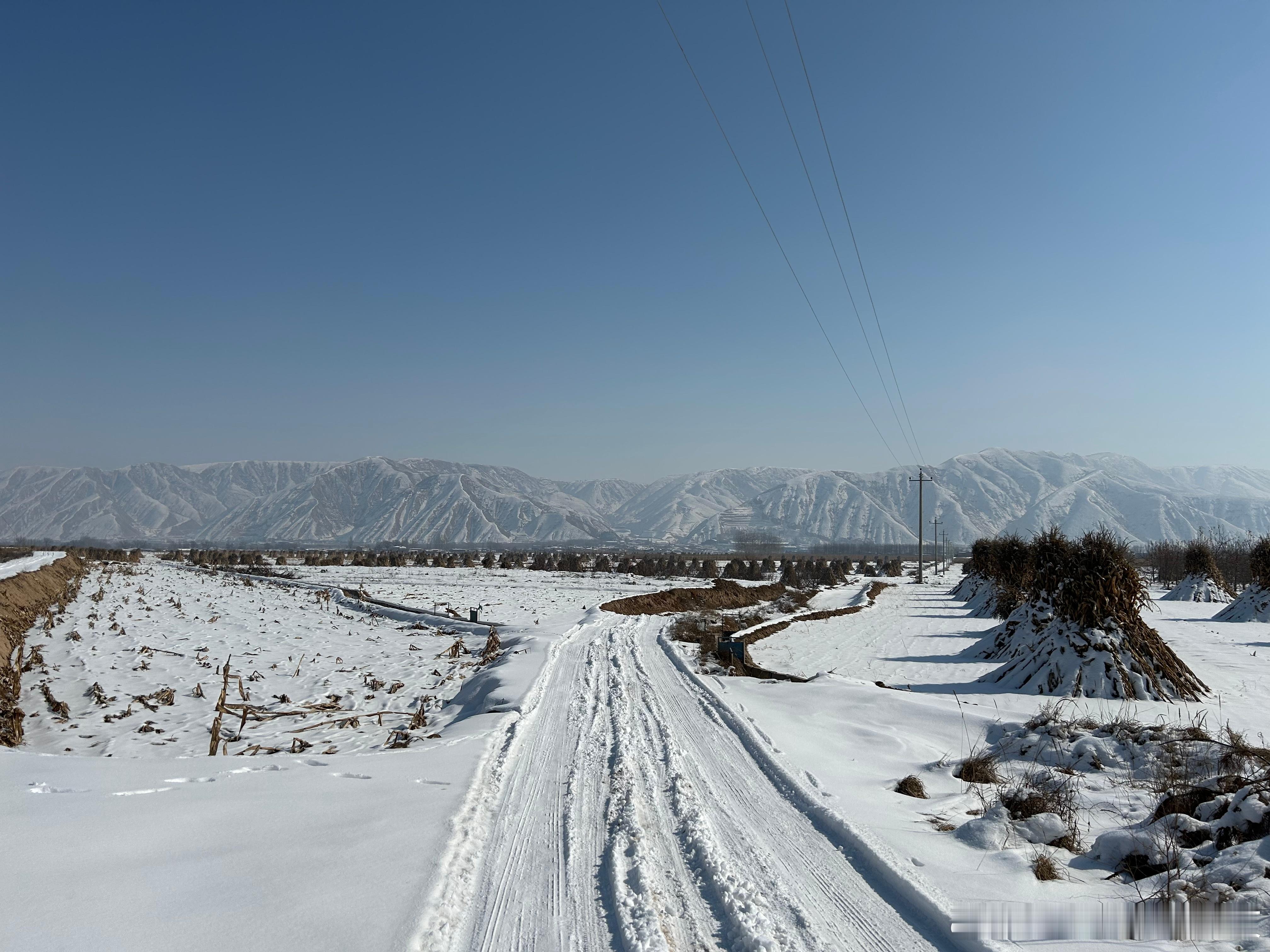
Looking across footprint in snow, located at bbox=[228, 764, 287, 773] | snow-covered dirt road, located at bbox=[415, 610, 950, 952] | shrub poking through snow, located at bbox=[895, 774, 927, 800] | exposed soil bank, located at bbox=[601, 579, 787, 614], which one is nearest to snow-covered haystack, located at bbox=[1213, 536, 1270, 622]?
exposed soil bank, located at bbox=[601, 579, 787, 614]

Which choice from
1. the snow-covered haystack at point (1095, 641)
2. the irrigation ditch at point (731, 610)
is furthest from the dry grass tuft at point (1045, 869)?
the irrigation ditch at point (731, 610)

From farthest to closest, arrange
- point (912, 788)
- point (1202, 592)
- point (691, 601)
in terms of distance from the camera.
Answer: point (1202, 592) < point (691, 601) < point (912, 788)

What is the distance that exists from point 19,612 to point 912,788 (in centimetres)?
2328

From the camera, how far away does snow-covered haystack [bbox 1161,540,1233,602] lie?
1344 inches

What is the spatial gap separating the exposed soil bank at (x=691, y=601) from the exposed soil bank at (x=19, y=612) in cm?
1736

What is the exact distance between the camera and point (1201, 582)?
34.5m

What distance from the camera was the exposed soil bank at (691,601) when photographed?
2839 centimetres

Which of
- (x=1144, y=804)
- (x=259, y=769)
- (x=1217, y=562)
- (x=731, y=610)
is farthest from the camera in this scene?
(x=1217, y=562)

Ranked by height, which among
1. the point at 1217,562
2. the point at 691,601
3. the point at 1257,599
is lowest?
the point at 691,601

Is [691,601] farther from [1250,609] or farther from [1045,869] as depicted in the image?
[1045,869]

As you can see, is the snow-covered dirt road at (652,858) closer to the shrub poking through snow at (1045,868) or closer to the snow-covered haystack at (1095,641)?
the shrub poking through snow at (1045,868)

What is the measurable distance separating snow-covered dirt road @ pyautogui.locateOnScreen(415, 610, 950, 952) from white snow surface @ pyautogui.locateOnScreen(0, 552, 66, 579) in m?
27.7

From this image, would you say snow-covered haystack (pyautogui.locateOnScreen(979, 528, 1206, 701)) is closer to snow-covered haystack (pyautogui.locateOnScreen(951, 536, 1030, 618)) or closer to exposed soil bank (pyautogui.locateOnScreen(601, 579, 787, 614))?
snow-covered haystack (pyautogui.locateOnScreen(951, 536, 1030, 618))

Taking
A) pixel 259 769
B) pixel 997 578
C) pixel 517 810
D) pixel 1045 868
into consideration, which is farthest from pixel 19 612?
pixel 997 578
